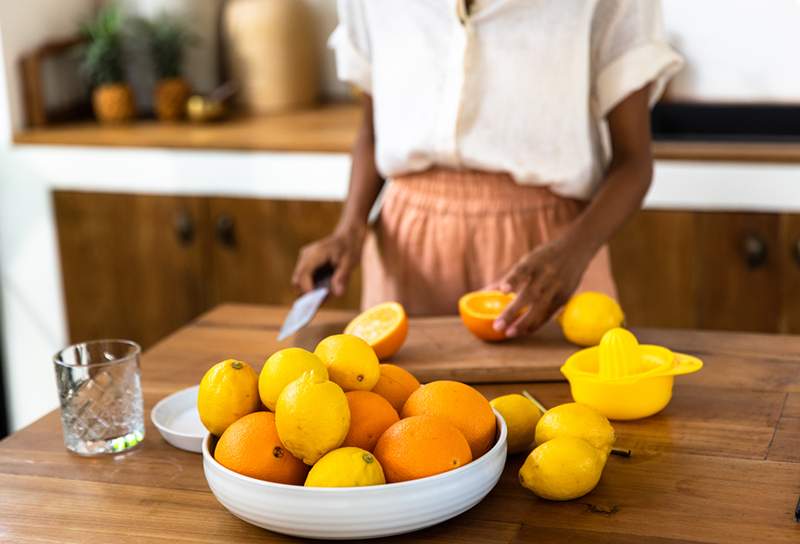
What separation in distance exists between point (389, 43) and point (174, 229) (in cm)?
124

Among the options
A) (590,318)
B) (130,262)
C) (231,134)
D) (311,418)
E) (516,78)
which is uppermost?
(516,78)

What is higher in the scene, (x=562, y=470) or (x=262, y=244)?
(x=562, y=470)

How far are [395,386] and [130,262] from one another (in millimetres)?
1927

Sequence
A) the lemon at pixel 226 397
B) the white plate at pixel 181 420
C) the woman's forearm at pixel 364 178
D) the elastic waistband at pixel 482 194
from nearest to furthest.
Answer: the lemon at pixel 226 397 → the white plate at pixel 181 420 → the elastic waistband at pixel 482 194 → the woman's forearm at pixel 364 178

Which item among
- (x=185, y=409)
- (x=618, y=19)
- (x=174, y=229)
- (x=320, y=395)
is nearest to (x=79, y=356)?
(x=185, y=409)

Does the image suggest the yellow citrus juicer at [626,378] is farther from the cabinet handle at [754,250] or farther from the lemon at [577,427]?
the cabinet handle at [754,250]

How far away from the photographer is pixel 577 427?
1083 millimetres

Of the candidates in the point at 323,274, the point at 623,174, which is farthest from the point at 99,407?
the point at 623,174

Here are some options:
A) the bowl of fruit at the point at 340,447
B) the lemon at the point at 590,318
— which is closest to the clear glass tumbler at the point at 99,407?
the bowl of fruit at the point at 340,447

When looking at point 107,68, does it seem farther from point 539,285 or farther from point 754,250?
point 539,285

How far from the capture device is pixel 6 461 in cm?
118

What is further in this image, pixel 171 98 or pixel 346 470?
pixel 171 98

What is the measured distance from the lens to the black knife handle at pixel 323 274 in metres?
1.67

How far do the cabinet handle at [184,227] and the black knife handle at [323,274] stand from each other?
1206mm
